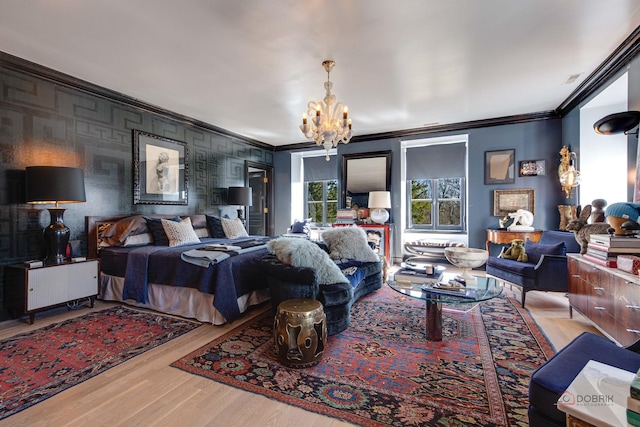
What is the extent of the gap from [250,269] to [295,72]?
225cm

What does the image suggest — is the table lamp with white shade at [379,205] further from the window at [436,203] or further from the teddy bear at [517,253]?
the teddy bear at [517,253]

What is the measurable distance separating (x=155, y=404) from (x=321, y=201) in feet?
18.7

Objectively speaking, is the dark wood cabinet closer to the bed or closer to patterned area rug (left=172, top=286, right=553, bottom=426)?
patterned area rug (left=172, top=286, right=553, bottom=426)

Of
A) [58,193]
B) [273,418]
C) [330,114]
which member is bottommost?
[273,418]

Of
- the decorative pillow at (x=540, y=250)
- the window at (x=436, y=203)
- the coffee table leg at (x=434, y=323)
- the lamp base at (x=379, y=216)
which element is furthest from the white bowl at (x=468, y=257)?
the window at (x=436, y=203)

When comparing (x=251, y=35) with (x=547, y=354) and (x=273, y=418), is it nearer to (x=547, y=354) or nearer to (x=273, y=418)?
(x=273, y=418)

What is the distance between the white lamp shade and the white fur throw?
315 centimetres

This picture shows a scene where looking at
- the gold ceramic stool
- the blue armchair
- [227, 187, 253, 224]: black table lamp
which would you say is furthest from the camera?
[227, 187, 253, 224]: black table lamp

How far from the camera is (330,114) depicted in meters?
3.39

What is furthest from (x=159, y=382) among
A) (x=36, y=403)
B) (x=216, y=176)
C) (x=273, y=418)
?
(x=216, y=176)

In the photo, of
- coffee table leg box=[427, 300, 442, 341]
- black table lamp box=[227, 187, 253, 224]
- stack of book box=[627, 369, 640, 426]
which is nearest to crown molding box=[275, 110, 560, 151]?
black table lamp box=[227, 187, 253, 224]

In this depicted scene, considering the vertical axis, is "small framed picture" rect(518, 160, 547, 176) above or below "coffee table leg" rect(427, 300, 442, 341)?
above

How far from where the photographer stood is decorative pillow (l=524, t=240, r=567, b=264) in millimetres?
3449

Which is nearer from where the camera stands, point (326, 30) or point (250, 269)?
point (326, 30)
